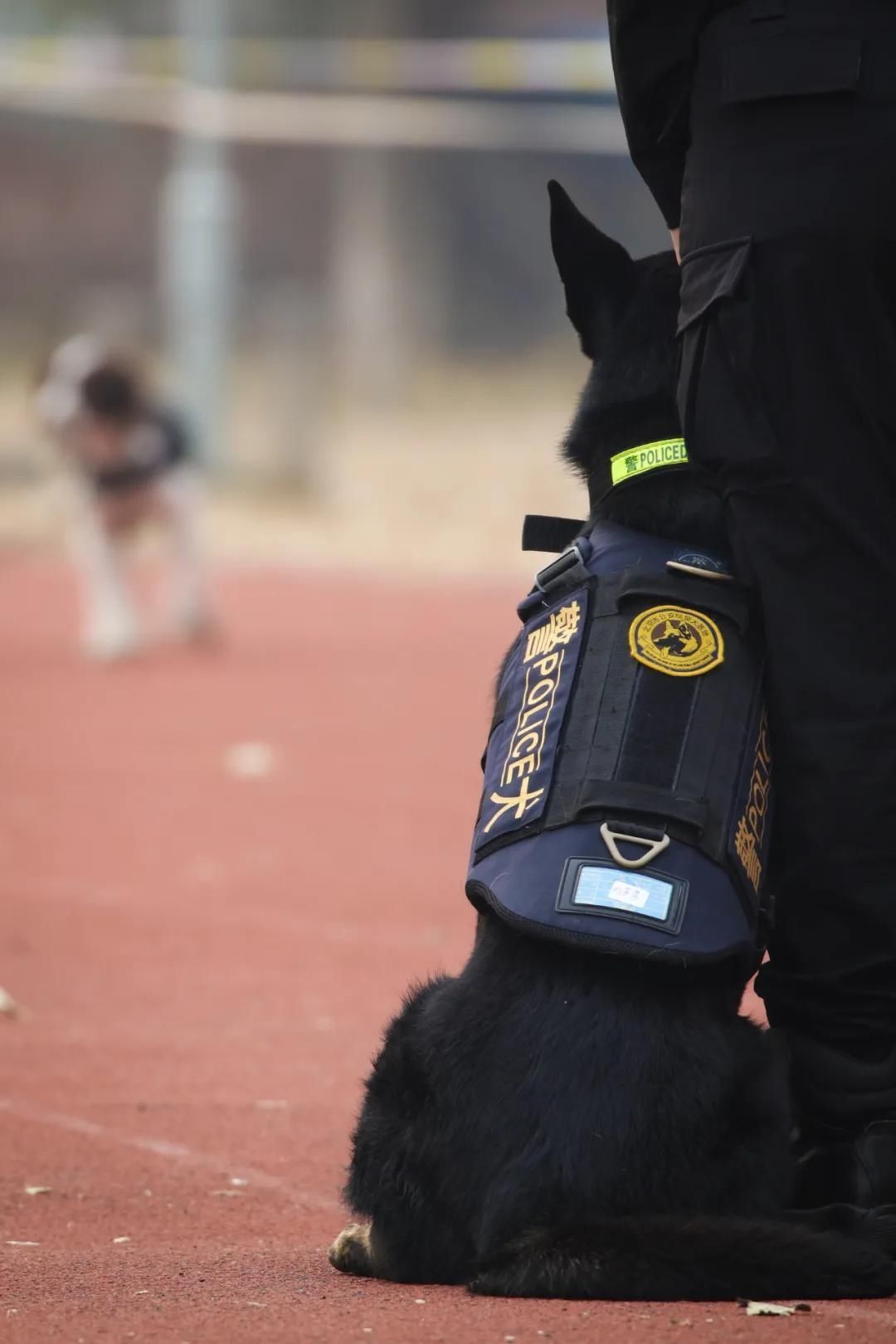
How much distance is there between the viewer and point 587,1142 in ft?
8.59

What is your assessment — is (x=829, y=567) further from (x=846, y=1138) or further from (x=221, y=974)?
(x=221, y=974)

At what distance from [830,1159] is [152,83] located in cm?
2261

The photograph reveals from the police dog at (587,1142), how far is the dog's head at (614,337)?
2.42 feet

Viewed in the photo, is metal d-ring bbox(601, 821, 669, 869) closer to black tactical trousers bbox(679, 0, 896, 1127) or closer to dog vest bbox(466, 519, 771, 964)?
dog vest bbox(466, 519, 771, 964)

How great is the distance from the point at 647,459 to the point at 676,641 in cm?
30

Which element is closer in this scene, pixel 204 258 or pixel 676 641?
pixel 676 641

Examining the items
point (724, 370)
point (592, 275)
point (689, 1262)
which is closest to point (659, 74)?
point (592, 275)

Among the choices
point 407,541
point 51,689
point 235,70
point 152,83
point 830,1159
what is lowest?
point 830,1159

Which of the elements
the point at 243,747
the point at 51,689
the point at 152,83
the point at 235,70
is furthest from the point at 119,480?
the point at 235,70

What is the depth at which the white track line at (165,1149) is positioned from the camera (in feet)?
11.8

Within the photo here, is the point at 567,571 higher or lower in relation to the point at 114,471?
lower

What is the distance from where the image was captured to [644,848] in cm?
271

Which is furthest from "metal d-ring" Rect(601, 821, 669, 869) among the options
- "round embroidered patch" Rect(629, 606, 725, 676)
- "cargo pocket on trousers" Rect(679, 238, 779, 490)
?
"cargo pocket on trousers" Rect(679, 238, 779, 490)

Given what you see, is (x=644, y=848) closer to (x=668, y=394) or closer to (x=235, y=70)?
(x=668, y=394)
